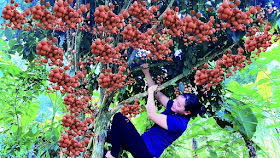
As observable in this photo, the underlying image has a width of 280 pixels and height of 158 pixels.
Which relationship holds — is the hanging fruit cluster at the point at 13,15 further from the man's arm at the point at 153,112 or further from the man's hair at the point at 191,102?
the man's hair at the point at 191,102

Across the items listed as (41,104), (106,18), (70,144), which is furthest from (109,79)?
(41,104)

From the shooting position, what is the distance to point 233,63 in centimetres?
145

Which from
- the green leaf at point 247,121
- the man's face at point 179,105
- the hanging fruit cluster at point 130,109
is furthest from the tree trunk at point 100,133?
the green leaf at point 247,121

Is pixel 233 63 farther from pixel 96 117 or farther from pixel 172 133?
pixel 96 117

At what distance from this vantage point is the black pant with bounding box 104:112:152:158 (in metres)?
1.78

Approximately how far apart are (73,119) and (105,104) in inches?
13.3

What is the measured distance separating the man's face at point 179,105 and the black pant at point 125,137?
0.39 meters

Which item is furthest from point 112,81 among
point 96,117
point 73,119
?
point 96,117

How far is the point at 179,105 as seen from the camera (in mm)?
1973

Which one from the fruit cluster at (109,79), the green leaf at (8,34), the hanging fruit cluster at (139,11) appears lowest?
the fruit cluster at (109,79)

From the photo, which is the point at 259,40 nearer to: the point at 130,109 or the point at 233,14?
the point at 233,14

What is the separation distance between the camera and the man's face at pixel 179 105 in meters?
1.95

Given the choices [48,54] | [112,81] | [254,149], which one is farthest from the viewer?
[254,149]

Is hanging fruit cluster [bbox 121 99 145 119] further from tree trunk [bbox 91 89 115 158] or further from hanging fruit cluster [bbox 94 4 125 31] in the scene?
hanging fruit cluster [bbox 94 4 125 31]
